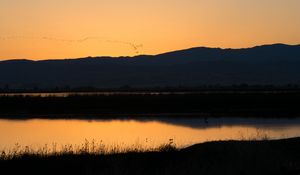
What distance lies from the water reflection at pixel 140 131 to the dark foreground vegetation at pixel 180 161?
543 centimetres

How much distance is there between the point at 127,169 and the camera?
45.4ft

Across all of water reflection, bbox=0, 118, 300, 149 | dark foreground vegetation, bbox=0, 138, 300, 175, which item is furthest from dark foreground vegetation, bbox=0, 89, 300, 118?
dark foreground vegetation, bbox=0, 138, 300, 175

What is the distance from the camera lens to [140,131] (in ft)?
104

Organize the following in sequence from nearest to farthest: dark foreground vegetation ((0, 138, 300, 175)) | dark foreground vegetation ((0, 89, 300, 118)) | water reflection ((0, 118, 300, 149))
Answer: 1. dark foreground vegetation ((0, 138, 300, 175))
2. water reflection ((0, 118, 300, 149))
3. dark foreground vegetation ((0, 89, 300, 118))

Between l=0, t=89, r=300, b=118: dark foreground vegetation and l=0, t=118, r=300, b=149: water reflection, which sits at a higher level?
l=0, t=89, r=300, b=118: dark foreground vegetation

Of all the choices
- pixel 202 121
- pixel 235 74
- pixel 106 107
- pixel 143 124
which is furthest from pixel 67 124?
pixel 235 74

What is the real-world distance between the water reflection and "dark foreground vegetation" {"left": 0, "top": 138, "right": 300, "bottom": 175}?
5.43 metres

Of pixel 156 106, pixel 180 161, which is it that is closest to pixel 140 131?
pixel 180 161

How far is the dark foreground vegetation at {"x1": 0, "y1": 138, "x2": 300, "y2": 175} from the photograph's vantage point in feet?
46.6

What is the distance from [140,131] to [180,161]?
47.6 ft

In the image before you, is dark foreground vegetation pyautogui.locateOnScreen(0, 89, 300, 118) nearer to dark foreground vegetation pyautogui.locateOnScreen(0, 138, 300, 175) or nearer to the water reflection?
the water reflection

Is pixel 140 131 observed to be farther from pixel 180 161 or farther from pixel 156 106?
pixel 156 106

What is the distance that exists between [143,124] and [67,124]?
4.66 metres

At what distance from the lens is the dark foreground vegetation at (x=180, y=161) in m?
14.2
